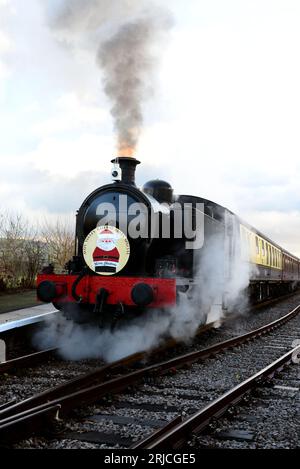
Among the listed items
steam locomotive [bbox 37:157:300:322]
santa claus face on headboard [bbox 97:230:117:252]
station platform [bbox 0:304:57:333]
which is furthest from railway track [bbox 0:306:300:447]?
station platform [bbox 0:304:57:333]

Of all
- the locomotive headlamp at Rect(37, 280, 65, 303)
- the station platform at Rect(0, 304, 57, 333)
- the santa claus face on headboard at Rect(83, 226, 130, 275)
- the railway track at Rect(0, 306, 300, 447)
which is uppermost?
the santa claus face on headboard at Rect(83, 226, 130, 275)

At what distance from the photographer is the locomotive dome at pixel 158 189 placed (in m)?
9.70

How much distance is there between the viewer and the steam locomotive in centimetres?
800

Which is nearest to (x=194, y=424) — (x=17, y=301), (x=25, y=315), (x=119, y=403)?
(x=119, y=403)

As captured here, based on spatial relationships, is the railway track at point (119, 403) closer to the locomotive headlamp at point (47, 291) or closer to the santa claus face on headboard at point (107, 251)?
the santa claus face on headboard at point (107, 251)

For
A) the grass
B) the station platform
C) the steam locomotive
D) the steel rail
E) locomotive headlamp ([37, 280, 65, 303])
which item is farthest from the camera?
the grass

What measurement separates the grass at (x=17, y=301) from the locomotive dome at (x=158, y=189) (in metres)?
6.88

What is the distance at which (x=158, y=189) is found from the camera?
976cm

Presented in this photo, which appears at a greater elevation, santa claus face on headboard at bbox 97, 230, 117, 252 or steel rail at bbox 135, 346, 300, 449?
santa claus face on headboard at bbox 97, 230, 117, 252

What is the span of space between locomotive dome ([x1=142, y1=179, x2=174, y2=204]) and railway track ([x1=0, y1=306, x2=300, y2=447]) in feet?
10.5

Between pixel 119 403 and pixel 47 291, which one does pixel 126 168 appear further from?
pixel 119 403

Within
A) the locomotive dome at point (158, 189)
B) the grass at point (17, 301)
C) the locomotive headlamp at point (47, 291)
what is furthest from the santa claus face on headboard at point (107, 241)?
the grass at point (17, 301)

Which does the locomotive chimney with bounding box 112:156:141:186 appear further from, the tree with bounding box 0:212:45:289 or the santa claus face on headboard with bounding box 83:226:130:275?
the tree with bounding box 0:212:45:289
